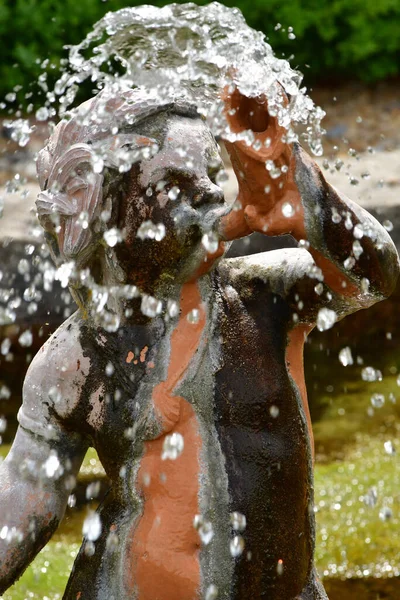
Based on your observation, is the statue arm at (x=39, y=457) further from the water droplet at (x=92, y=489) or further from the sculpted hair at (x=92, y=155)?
the water droplet at (x=92, y=489)

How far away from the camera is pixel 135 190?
1702 millimetres

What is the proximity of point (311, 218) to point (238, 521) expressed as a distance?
54 centimetres

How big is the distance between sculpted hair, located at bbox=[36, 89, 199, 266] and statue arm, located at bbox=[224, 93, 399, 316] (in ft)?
0.70

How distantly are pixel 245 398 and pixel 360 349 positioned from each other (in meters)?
3.90

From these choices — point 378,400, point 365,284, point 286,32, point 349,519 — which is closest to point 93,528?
point 365,284

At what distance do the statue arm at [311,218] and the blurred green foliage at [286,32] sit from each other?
6320mm

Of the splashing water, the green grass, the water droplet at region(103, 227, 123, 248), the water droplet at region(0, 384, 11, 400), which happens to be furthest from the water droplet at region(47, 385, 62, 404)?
the water droplet at region(0, 384, 11, 400)

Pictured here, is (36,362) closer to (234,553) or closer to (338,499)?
(234,553)

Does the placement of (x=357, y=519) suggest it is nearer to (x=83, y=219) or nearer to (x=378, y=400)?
(x=378, y=400)

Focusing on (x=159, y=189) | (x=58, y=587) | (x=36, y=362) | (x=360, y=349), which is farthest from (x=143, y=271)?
(x=360, y=349)

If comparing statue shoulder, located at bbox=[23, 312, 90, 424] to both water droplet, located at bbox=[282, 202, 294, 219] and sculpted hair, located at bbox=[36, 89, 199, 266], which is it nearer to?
sculpted hair, located at bbox=[36, 89, 199, 266]

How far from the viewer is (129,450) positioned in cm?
178

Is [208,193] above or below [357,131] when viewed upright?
above

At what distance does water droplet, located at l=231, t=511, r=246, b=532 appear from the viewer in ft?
5.79
